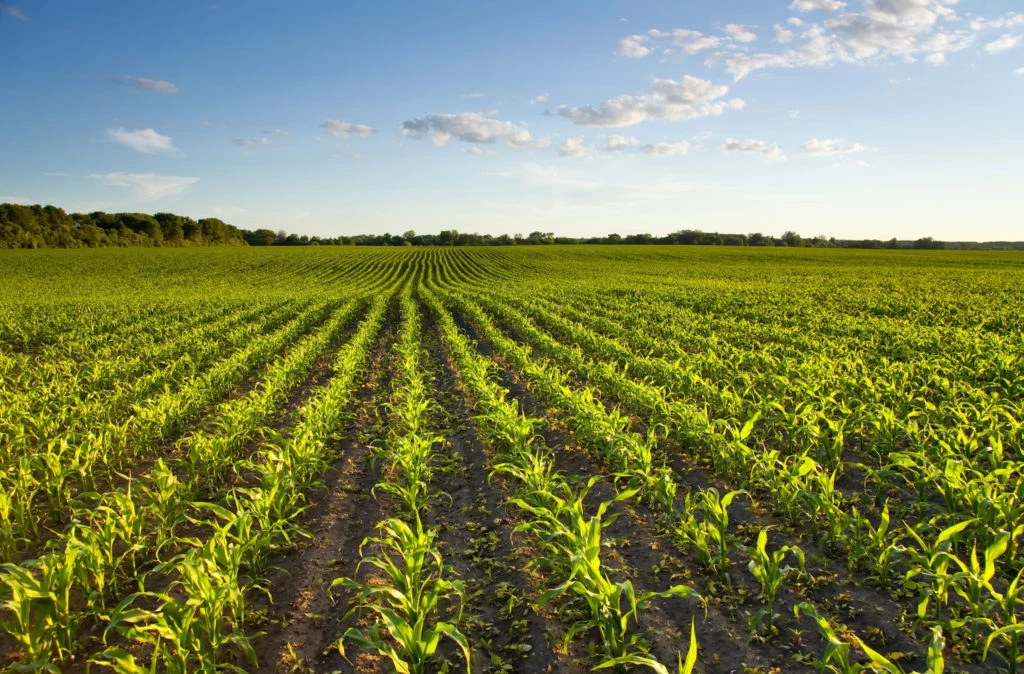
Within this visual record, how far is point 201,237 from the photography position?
368 feet

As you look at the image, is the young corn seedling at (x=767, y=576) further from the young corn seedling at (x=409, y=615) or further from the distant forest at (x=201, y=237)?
the distant forest at (x=201, y=237)

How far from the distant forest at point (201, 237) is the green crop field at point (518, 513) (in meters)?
92.4

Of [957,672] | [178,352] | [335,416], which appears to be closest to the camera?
[957,672]

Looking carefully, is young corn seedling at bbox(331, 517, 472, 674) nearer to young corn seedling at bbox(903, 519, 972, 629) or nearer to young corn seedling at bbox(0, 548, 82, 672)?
young corn seedling at bbox(0, 548, 82, 672)

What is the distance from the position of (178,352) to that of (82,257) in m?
64.8

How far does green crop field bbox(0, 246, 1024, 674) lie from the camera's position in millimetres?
3408

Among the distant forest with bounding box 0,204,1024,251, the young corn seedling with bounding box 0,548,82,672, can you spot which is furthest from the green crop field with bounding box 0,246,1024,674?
the distant forest with bounding box 0,204,1024,251

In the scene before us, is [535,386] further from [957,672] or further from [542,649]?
[957,672]

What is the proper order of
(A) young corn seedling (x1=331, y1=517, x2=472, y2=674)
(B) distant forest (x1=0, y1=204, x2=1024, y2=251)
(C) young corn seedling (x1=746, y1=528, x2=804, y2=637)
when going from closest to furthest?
(A) young corn seedling (x1=331, y1=517, x2=472, y2=674) → (C) young corn seedling (x1=746, y1=528, x2=804, y2=637) → (B) distant forest (x1=0, y1=204, x2=1024, y2=251)

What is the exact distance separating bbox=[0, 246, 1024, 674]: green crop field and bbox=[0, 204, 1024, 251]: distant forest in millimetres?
92376

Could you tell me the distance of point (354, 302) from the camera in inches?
1024

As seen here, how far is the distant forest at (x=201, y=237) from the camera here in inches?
3282

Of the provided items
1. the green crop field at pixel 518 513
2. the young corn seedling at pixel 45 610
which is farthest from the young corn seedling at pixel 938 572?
the young corn seedling at pixel 45 610

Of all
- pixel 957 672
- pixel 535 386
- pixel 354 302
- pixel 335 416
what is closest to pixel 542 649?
pixel 957 672
